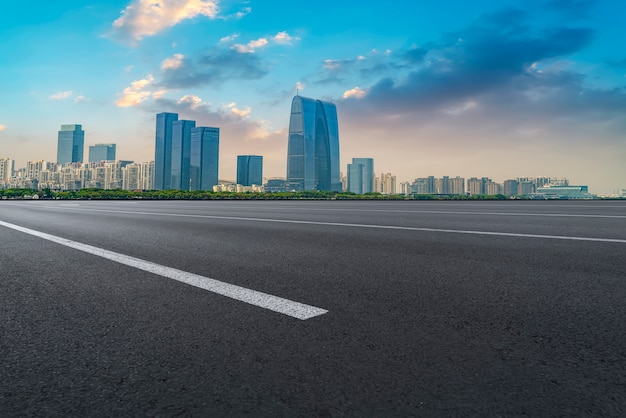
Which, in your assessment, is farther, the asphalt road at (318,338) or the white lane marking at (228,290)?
the white lane marking at (228,290)

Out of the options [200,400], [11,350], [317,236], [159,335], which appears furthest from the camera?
[317,236]

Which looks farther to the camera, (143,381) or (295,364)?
(295,364)

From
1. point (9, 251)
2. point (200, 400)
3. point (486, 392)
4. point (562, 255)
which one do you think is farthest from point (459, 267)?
point (9, 251)

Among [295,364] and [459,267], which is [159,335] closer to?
[295,364]

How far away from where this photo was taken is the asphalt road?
5.35 feet

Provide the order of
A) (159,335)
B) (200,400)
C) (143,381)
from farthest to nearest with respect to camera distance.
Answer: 1. (159,335)
2. (143,381)
3. (200,400)

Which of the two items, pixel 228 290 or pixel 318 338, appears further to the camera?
pixel 228 290

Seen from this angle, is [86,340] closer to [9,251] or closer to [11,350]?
[11,350]

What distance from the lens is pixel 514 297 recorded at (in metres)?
3.20

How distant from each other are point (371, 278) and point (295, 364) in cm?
210

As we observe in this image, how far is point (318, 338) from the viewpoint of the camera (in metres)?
2.30

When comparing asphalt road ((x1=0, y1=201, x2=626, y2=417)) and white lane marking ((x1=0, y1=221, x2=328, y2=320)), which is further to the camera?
white lane marking ((x1=0, y1=221, x2=328, y2=320))

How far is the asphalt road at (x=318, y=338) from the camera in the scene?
1.63 metres

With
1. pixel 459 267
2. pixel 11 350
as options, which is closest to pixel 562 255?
pixel 459 267
